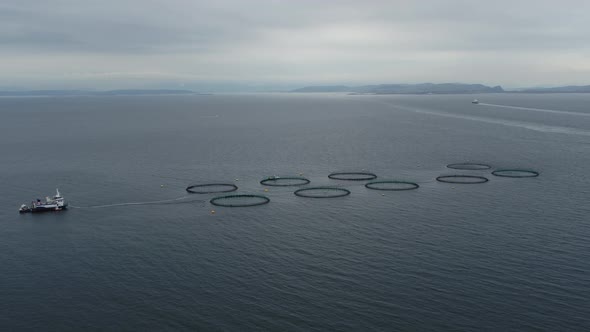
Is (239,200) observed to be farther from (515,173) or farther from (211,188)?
(515,173)

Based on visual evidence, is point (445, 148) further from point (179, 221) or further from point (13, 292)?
point (13, 292)

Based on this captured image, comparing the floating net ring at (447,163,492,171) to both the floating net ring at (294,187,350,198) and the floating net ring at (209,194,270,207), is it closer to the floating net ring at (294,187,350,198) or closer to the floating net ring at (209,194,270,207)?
the floating net ring at (294,187,350,198)

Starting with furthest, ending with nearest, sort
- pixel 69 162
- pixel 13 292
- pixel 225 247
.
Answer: pixel 69 162, pixel 225 247, pixel 13 292

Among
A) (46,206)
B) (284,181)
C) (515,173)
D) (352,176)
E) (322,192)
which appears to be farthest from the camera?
(515,173)

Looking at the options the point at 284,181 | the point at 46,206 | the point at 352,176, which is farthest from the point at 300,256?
the point at 352,176

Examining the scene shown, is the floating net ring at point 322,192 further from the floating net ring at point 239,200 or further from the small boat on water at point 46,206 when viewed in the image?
the small boat on water at point 46,206

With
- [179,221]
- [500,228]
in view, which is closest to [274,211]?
[179,221]

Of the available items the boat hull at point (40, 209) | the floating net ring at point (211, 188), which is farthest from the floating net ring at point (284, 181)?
the boat hull at point (40, 209)
